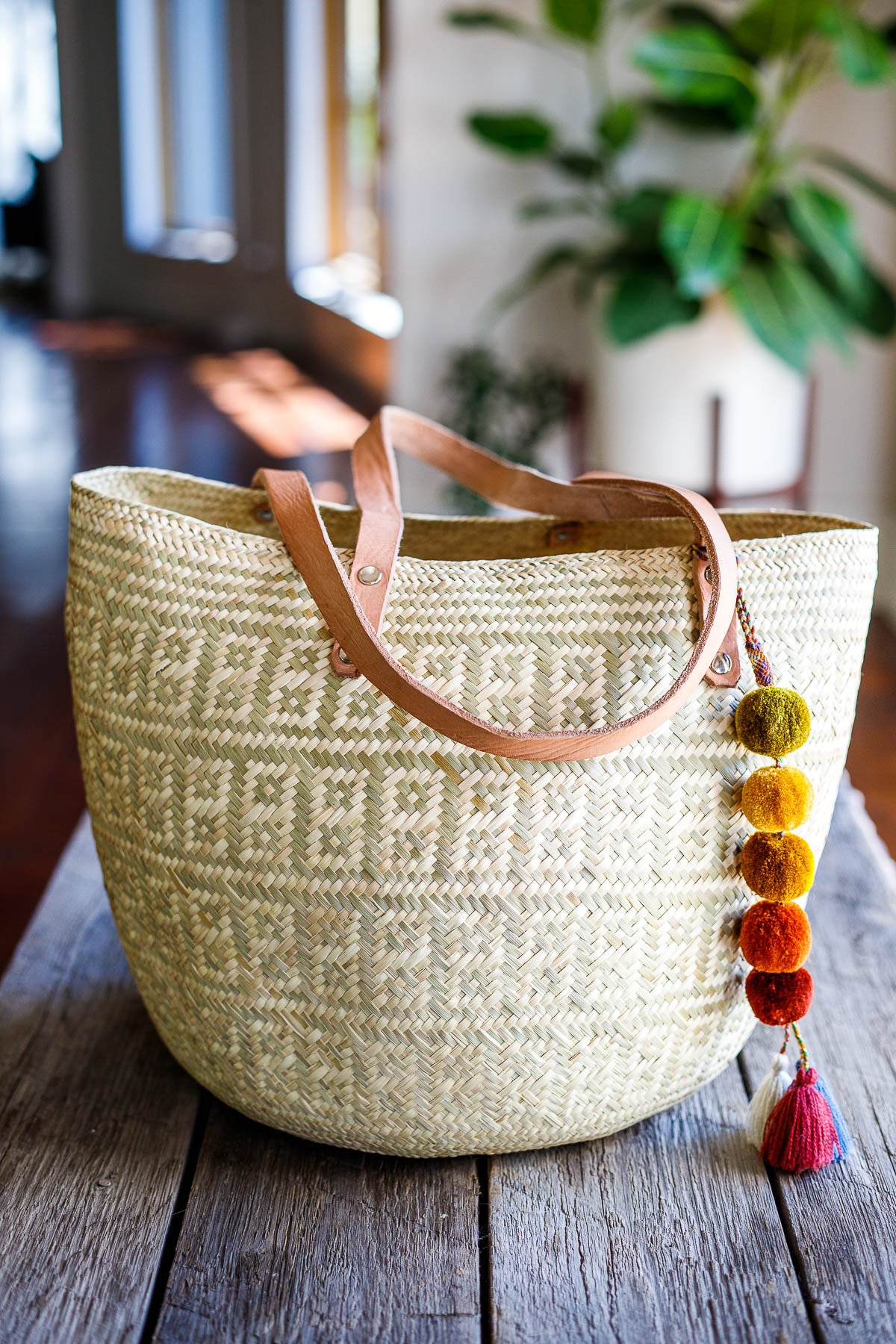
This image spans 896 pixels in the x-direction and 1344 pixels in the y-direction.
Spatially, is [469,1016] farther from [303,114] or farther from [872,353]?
[303,114]

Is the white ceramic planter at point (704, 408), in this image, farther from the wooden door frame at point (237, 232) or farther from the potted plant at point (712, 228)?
the wooden door frame at point (237, 232)

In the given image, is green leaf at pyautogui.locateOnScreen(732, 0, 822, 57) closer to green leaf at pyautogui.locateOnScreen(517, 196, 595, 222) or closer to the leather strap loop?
green leaf at pyautogui.locateOnScreen(517, 196, 595, 222)

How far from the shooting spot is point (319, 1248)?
688 mm

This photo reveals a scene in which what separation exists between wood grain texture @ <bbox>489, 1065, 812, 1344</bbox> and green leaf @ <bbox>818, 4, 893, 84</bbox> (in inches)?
77.4

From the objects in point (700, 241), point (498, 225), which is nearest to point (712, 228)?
point (700, 241)

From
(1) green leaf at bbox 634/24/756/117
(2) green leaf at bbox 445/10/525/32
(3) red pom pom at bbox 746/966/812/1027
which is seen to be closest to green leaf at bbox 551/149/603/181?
(2) green leaf at bbox 445/10/525/32

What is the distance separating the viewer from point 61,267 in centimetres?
742

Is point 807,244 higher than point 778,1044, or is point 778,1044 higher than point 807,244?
point 807,244

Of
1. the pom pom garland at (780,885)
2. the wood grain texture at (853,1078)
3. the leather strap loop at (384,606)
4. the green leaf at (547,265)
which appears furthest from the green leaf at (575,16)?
the pom pom garland at (780,885)

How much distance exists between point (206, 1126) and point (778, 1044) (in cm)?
39

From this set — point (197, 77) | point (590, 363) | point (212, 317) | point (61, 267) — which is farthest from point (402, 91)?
point (61, 267)

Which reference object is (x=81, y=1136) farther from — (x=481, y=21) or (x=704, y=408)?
(x=481, y=21)

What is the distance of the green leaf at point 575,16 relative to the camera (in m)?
2.47

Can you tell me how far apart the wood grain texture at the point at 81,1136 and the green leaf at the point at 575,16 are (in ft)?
6.96
